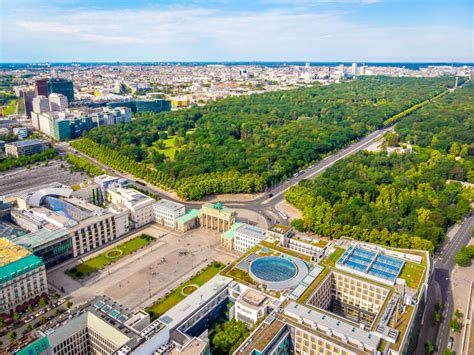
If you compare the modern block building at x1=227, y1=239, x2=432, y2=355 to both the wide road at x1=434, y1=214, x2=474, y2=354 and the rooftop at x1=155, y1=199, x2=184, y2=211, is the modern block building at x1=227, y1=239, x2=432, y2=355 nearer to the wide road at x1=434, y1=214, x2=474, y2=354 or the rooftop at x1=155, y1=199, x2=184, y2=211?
the wide road at x1=434, y1=214, x2=474, y2=354

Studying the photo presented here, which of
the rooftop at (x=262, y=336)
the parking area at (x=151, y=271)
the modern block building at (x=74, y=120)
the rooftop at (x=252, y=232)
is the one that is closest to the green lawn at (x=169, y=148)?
the modern block building at (x=74, y=120)

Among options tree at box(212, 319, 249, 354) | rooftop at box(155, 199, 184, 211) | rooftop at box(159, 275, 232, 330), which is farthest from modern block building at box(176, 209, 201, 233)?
tree at box(212, 319, 249, 354)

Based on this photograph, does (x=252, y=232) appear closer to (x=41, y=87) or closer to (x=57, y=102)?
(x=57, y=102)

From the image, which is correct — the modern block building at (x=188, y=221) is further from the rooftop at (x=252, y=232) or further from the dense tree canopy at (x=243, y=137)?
the rooftop at (x=252, y=232)

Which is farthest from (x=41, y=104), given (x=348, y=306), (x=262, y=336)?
(x=262, y=336)

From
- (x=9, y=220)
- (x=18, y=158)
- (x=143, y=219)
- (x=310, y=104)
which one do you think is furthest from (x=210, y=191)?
(x=310, y=104)

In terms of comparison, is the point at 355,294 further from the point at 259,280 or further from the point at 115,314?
the point at 115,314
